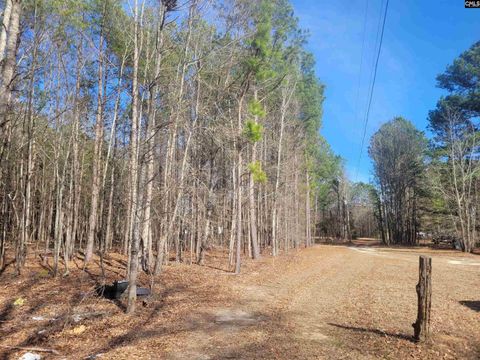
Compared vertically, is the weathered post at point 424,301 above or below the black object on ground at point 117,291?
above

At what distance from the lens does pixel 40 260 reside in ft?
38.6

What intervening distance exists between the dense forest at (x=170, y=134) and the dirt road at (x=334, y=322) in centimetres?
212

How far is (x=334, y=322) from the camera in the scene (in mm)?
6027

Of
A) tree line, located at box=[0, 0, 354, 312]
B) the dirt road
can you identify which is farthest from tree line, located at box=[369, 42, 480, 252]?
the dirt road

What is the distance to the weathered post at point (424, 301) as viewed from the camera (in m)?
4.87

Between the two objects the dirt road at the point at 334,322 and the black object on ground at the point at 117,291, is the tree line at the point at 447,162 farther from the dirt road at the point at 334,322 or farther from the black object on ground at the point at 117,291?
the black object on ground at the point at 117,291

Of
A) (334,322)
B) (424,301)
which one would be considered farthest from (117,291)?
(424,301)

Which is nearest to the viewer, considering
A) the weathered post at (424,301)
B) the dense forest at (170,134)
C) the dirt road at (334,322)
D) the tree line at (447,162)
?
the dirt road at (334,322)

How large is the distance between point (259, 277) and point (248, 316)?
188 inches

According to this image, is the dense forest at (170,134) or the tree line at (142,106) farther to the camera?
the dense forest at (170,134)

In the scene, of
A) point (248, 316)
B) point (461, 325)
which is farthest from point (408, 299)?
point (248, 316)

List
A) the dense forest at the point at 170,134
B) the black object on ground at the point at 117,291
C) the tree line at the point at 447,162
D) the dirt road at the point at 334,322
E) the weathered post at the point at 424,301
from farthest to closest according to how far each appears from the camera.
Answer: the tree line at the point at 447,162 → the dense forest at the point at 170,134 → the black object on ground at the point at 117,291 → the weathered post at the point at 424,301 → the dirt road at the point at 334,322

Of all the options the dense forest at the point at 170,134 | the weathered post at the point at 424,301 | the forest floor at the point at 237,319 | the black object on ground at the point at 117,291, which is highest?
the dense forest at the point at 170,134

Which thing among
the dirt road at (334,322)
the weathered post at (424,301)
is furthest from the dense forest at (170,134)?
the weathered post at (424,301)
